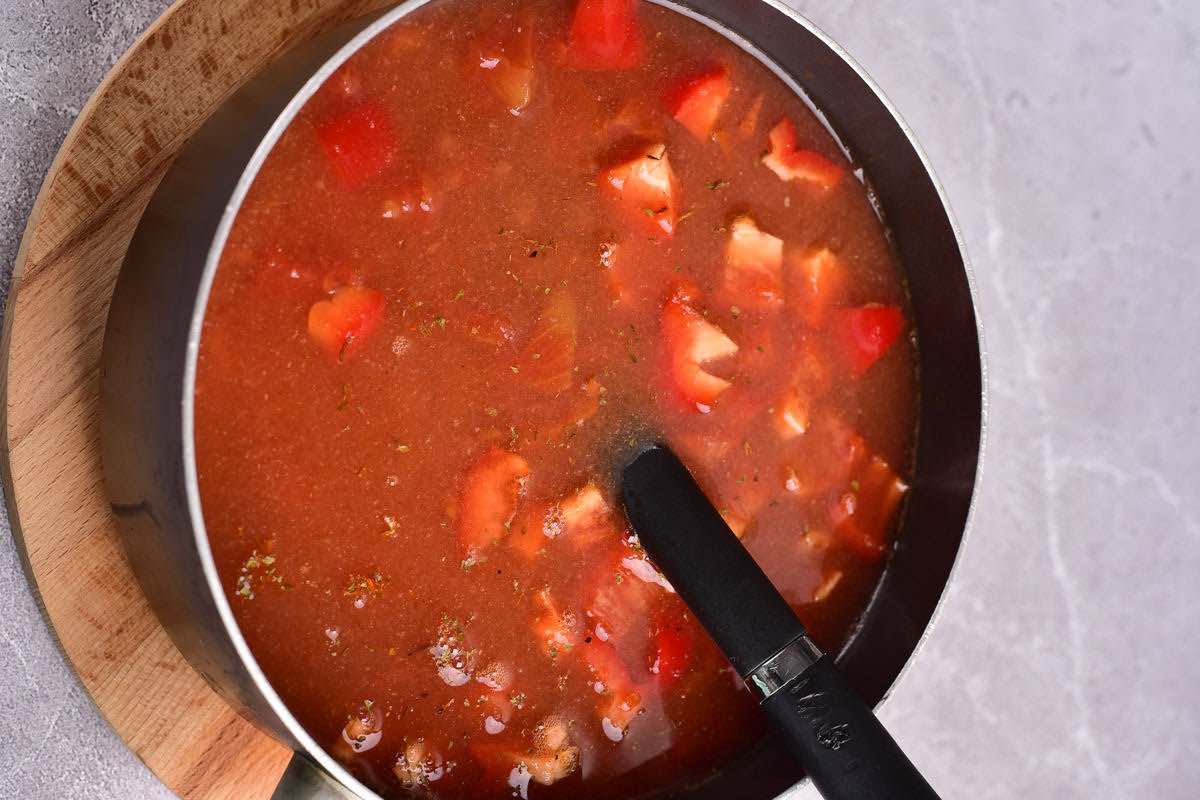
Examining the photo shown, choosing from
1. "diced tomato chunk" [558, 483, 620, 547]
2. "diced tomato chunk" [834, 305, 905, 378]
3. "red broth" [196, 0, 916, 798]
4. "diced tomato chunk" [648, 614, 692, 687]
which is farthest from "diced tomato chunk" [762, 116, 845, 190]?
"diced tomato chunk" [648, 614, 692, 687]

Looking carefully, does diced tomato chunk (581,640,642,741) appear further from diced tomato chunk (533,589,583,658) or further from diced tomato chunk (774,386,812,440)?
diced tomato chunk (774,386,812,440)

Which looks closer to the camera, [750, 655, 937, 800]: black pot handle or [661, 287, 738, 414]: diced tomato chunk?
[750, 655, 937, 800]: black pot handle

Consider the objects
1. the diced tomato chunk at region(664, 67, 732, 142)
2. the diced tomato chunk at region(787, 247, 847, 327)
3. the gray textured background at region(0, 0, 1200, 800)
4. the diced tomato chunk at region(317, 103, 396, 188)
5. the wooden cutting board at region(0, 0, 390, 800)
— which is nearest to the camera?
the diced tomato chunk at region(317, 103, 396, 188)

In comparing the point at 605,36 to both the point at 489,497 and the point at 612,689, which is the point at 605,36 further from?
the point at 612,689

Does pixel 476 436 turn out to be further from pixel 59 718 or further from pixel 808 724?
pixel 59 718

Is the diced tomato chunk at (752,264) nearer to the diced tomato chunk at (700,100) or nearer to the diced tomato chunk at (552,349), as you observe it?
the diced tomato chunk at (700,100)

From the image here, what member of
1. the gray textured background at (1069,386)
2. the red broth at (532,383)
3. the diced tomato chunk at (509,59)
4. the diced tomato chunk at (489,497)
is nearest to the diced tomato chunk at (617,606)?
the red broth at (532,383)

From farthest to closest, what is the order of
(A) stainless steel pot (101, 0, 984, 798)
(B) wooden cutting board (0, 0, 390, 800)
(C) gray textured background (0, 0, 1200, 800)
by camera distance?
(C) gray textured background (0, 0, 1200, 800), (B) wooden cutting board (0, 0, 390, 800), (A) stainless steel pot (101, 0, 984, 798)
